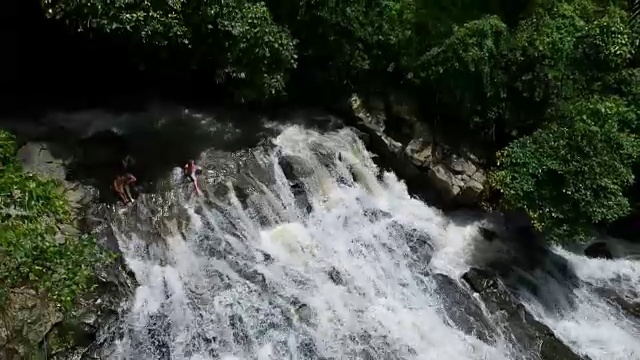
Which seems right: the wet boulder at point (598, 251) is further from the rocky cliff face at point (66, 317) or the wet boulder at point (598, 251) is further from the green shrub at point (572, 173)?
the rocky cliff face at point (66, 317)

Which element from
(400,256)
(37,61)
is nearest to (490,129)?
(400,256)

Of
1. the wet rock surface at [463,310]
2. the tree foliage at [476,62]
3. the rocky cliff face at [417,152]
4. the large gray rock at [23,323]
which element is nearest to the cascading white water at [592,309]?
the tree foliage at [476,62]

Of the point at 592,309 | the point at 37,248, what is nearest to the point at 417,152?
the point at 592,309

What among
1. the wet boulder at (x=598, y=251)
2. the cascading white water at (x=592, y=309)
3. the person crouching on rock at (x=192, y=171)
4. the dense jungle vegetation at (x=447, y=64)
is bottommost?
the cascading white water at (x=592, y=309)

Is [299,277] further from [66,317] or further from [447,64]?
[447,64]

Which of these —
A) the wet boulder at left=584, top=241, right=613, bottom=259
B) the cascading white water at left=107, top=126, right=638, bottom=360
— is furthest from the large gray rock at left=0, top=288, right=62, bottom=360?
the wet boulder at left=584, top=241, right=613, bottom=259

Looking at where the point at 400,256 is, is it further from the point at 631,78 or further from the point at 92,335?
the point at 631,78
